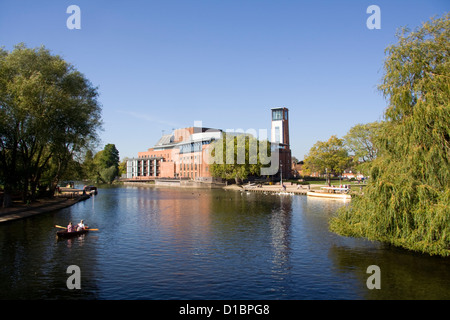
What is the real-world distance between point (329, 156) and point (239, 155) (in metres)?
29.8

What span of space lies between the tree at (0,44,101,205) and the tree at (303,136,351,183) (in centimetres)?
7645

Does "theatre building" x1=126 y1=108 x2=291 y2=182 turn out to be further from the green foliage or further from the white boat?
the white boat

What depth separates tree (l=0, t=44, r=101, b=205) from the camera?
42.1m

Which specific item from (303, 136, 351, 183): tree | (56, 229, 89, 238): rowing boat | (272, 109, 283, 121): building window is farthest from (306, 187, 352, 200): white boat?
(272, 109, 283, 121): building window

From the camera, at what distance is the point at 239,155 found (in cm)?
11825

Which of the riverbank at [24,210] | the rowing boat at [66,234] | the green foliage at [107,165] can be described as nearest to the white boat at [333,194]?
the riverbank at [24,210]

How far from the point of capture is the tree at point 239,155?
Answer: 387 feet

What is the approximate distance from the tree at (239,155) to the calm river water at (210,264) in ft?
262

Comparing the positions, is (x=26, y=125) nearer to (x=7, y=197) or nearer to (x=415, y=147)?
(x=7, y=197)

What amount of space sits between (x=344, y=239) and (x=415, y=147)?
1141 centimetres

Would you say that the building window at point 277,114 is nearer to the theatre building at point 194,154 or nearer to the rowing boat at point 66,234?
the theatre building at point 194,154

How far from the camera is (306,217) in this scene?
46062mm

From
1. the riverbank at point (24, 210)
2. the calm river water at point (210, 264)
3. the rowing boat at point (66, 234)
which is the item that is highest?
the riverbank at point (24, 210)
